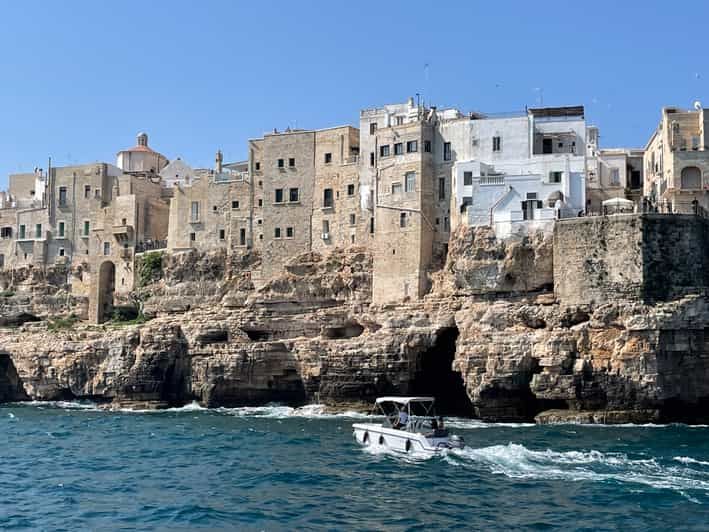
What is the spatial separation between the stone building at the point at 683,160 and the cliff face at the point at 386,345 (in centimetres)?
898

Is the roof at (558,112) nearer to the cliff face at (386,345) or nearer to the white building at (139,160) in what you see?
the cliff face at (386,345)

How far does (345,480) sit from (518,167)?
1121 inches

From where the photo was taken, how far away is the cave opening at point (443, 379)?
2245 inches

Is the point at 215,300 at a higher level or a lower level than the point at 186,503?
higher

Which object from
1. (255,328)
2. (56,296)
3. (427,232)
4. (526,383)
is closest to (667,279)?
(526,383)

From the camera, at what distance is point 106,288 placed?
76438mm

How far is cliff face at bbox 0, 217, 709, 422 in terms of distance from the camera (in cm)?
4953

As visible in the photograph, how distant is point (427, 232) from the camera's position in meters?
59.8

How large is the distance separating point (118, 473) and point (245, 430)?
12878mm

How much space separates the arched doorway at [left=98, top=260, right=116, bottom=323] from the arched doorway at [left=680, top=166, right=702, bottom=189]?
42.5 meters

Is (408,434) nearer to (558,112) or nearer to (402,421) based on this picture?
(402,421)

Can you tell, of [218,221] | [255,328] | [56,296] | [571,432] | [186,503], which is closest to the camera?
[186,503]

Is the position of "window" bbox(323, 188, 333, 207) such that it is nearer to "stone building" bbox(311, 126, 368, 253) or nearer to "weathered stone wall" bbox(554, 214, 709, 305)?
"stone building" bbox(311, 126, 368, 253)

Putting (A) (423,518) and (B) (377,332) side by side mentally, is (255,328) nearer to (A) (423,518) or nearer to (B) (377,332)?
(B) (377,332)
